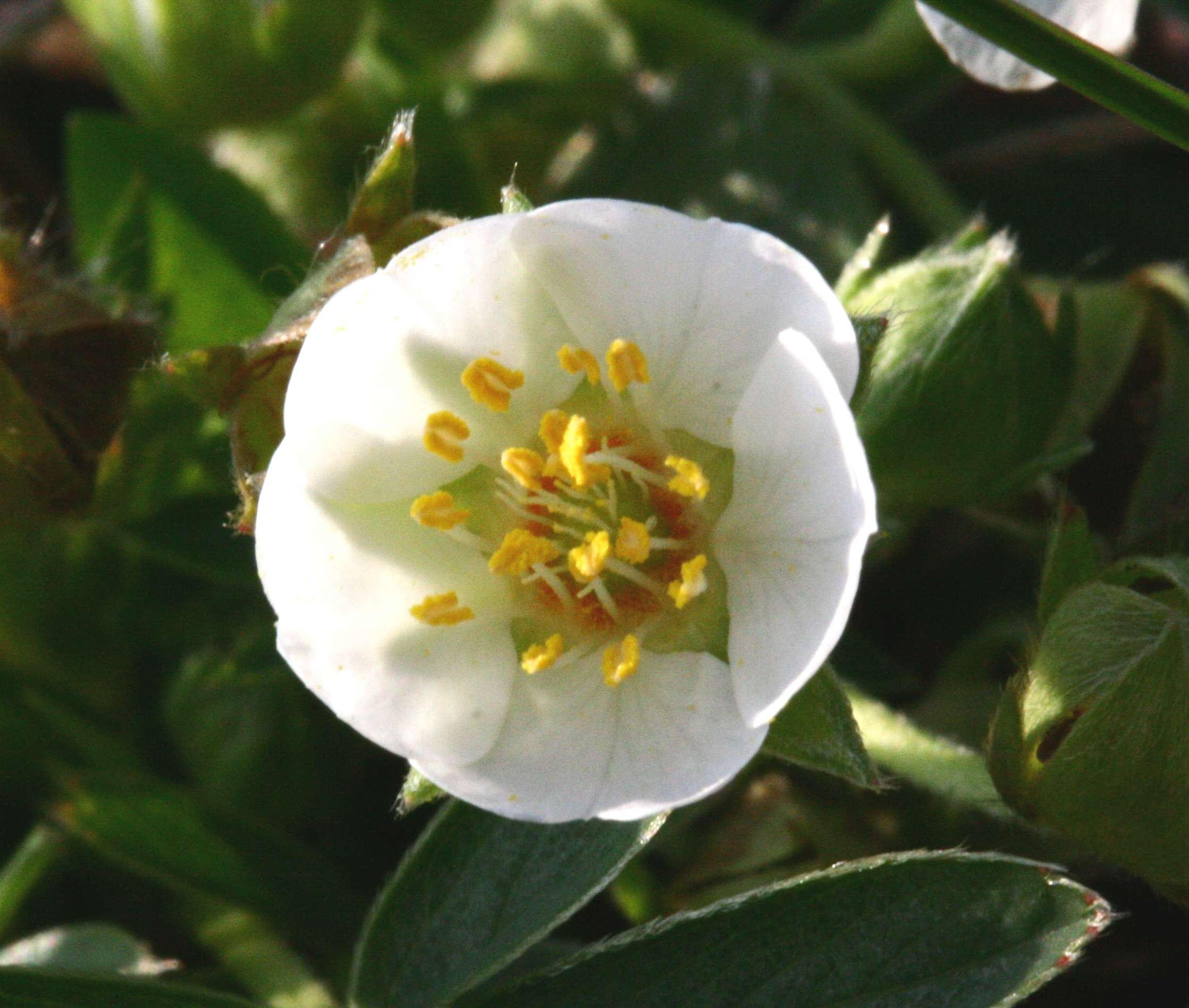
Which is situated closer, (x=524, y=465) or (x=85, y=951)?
(x=524, y=465)

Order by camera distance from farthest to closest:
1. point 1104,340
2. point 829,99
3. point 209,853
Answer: point 829,99 < point 1104,340 < point 209,853

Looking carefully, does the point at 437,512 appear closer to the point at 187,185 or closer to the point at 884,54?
the point at 187,185

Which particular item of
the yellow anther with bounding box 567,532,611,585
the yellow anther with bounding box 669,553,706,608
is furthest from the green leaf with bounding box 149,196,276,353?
the yellow anther with bounding box 669,553,706,608

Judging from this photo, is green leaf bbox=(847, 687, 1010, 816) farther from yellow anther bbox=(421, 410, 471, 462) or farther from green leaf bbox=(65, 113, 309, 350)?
green leaf bbox=(65, 113, 309, 350)

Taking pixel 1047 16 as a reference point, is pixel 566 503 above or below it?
below

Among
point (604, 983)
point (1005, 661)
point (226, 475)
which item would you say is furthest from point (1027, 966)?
point (226, 475)

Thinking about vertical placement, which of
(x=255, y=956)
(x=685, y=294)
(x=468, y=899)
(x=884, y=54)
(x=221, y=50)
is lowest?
(x=255, y=956)

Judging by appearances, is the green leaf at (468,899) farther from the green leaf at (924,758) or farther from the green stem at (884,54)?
the green stem at (884,54)

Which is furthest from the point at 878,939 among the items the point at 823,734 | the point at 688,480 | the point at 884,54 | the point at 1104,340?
the point at 884,54
